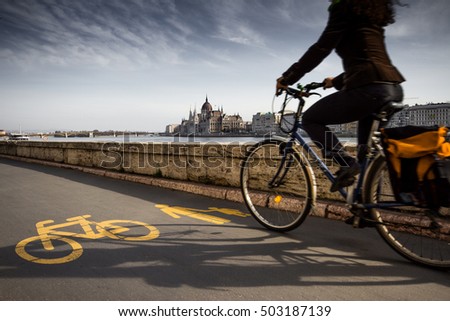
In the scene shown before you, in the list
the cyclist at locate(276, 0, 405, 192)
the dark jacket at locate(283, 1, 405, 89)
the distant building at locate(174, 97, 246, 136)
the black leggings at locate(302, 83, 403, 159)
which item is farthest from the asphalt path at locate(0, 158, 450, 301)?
the distant building at locate(174, 97, 246, 136)

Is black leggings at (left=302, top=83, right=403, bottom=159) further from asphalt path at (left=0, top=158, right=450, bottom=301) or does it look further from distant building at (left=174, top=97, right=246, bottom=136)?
distant building at (left=174, top=97, right=246, bottom=136)

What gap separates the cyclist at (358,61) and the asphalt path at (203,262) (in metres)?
0.69

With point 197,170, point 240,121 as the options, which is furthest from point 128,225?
point 240,121

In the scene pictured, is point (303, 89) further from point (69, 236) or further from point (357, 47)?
point (69, 236)

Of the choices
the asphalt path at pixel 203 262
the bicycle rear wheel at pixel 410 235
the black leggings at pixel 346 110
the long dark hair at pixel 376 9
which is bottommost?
the asphalt path at pixel 203 262

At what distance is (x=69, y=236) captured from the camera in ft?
8.46

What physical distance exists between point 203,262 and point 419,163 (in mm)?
1634

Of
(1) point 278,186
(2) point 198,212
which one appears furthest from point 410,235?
(2) point 198,212

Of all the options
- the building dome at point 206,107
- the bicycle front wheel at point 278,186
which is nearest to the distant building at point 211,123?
the building dome at point 206,107

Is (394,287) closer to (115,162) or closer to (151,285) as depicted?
(151,285)

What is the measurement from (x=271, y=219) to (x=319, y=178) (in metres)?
0.92

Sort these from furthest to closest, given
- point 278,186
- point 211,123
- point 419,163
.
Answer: point 211,123
point 278,186
point 419,163

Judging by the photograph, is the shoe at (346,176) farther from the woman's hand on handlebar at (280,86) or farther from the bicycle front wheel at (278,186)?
the woman's hand on handlebar at (280,86)

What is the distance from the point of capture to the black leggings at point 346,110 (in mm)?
2041
